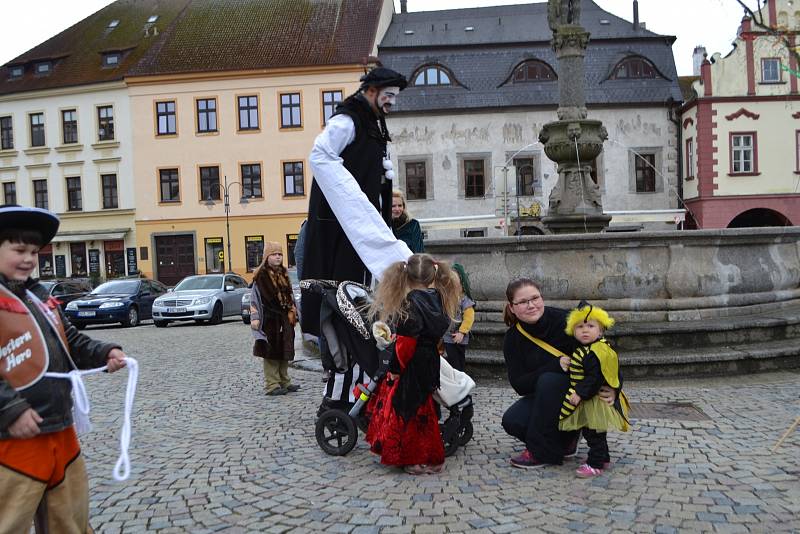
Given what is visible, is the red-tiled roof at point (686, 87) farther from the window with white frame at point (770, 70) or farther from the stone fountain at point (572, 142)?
the stone fountain at point (572, 142)

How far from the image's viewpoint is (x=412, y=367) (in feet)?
13.4

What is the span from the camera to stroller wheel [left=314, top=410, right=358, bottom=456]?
176 inches

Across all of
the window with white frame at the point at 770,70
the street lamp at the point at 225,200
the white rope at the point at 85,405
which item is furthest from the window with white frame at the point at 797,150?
the white rope at the point at 85,405

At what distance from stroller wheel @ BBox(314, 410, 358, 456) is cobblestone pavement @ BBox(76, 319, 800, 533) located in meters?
0.07

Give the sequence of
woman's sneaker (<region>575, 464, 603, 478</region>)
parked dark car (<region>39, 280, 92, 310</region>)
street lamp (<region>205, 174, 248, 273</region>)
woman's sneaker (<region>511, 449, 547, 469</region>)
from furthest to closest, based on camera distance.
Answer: street lamp (<region>205, 174, 248, 273</region>)
parked dark car (<region>39, 280, 92, 310</region>)
woman's sneaker (<region>511, 449, 547, 469</region>)
woman's sneaker (<region>575, 464, 603, 478</region>)

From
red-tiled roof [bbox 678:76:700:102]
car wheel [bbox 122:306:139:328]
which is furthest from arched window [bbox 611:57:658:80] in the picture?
car wheel [bbox 122:306:139:328]

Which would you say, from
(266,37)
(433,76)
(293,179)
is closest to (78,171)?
(293,179)

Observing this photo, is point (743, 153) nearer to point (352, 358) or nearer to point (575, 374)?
point (575, 374)

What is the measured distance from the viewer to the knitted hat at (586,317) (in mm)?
4051

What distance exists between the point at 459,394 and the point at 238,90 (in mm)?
34200

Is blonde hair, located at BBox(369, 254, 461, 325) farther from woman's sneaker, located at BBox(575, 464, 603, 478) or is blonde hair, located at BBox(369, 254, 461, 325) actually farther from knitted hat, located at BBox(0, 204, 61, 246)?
knitted hat, located at BBox(0, 204, 61, 246)

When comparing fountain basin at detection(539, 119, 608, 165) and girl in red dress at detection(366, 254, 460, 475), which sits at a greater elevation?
fountain basin at detection(539, 119, 608, 165)

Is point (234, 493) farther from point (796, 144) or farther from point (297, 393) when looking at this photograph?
point (796, 144)

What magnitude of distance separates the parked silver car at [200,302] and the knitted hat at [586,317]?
1509 cm
